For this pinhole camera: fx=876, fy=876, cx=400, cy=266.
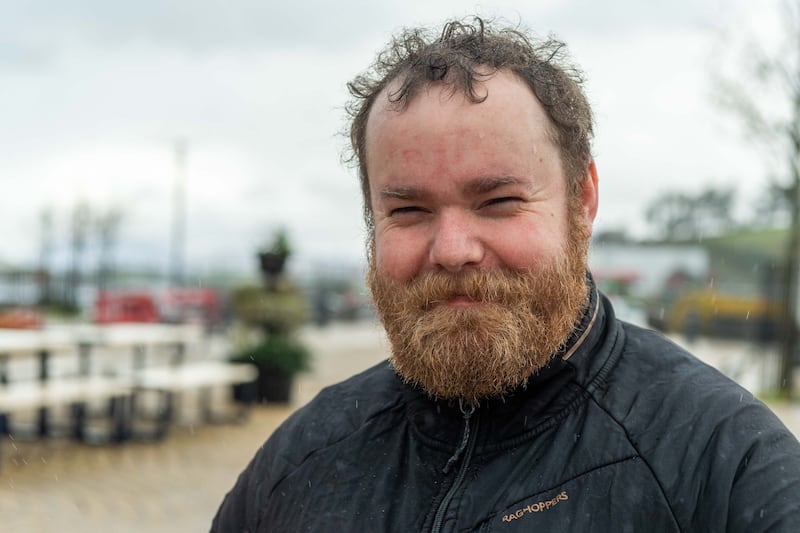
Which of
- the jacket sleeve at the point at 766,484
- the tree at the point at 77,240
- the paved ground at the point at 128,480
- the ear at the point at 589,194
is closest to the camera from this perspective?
the jacket sleeve at the point at 766,484

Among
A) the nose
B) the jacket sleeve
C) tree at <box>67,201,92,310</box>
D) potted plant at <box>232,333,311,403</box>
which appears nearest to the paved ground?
potted plant at <box>232,333,311,403</box>

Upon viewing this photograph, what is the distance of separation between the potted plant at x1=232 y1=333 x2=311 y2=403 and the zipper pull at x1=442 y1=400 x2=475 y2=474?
913cm

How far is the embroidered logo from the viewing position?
1.33 metres

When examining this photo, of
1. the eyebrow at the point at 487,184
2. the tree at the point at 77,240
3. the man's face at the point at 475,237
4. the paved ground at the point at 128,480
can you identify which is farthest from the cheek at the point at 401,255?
the tree at the point at 77,240

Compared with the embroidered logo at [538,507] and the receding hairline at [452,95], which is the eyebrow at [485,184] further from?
the embroidered logo at [538,507]

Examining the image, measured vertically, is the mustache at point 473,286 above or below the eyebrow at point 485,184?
below

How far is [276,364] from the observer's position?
34.6ft

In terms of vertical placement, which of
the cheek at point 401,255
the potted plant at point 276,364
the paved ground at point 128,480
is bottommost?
the paved ground at point 128,480

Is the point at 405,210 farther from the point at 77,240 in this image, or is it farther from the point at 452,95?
the point at 77,240

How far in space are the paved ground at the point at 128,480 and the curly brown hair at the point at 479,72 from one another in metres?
4.59

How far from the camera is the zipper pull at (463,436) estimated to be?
4.78 feet

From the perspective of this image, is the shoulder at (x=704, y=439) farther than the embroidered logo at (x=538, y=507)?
No

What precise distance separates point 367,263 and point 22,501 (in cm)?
530

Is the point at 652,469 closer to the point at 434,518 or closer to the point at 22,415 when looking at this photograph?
the point at 434,518
